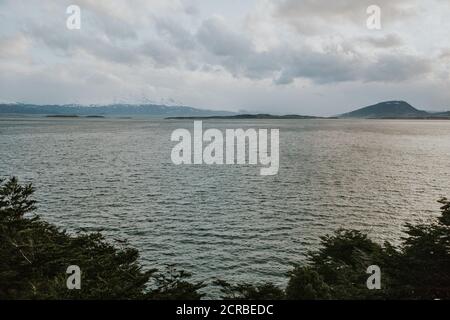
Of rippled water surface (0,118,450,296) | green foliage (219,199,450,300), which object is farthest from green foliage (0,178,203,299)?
green foliage (219,199,450,300)

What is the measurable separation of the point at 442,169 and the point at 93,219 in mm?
83455

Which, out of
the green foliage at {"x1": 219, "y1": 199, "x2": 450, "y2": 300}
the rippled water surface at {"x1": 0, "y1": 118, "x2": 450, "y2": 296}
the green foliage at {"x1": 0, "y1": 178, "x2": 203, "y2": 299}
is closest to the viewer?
the green foliage at {"x1": 219, "y1": 199, "x2": 450, "y2": 300}

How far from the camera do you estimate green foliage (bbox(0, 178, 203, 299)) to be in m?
26.3

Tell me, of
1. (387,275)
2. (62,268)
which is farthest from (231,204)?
(387,275)

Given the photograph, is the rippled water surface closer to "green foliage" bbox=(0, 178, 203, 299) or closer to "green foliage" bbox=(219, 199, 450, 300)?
"green foliage" bbox=(0, 178, 203, 299)

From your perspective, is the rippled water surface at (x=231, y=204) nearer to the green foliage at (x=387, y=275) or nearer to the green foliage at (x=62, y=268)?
the green foliage at (x=62, y=268)

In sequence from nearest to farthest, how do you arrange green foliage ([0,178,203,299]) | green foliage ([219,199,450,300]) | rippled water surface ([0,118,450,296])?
green foliage ([219,199,450,300]) < green foliage ([0,178,203,299]) < rippled water surface ([0,118,450,296])

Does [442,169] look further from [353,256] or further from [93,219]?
[93,219]

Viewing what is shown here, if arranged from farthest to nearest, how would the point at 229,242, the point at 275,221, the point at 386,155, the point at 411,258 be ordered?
the point at 386,155
the point at 275,221
the point at 229,242
the point at 411,258

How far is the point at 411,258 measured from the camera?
2928 cm

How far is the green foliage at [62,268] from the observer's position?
26266 millimetres

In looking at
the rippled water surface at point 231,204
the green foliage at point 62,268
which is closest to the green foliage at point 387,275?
the green foliage at point 62,268
